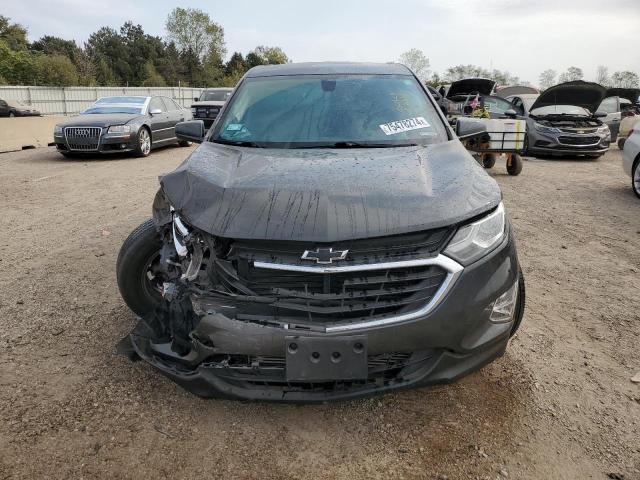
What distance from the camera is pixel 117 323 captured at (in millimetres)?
3438

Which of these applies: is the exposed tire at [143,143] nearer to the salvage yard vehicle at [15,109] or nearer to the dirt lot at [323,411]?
the dirt lot at [323,411]

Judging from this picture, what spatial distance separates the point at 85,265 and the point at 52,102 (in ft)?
100

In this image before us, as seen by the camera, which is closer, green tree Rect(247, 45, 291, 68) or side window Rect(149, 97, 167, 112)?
side window Rect(149, 97, 167, 112)

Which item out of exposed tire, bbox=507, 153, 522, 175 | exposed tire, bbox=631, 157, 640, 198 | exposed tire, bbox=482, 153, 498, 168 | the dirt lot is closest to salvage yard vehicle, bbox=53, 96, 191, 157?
the dirt lot

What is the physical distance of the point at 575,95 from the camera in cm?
1264

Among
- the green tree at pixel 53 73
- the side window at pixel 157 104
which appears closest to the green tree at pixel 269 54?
the green tree at pixel 53 73

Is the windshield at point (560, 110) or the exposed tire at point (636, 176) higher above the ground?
the windshield at point (560, 110)

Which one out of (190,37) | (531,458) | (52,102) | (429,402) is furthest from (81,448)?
(190,37)

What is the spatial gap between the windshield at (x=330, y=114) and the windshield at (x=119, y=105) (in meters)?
8.85

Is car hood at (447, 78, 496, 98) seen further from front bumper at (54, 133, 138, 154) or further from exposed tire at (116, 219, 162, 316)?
exposed tire at (116, 219, 162, 316)

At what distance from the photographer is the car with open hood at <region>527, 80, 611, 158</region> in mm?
11969

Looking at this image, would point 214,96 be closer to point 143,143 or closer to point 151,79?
point 143,143

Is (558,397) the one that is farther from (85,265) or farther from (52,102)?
(52,102)

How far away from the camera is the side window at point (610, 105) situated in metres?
15.3
